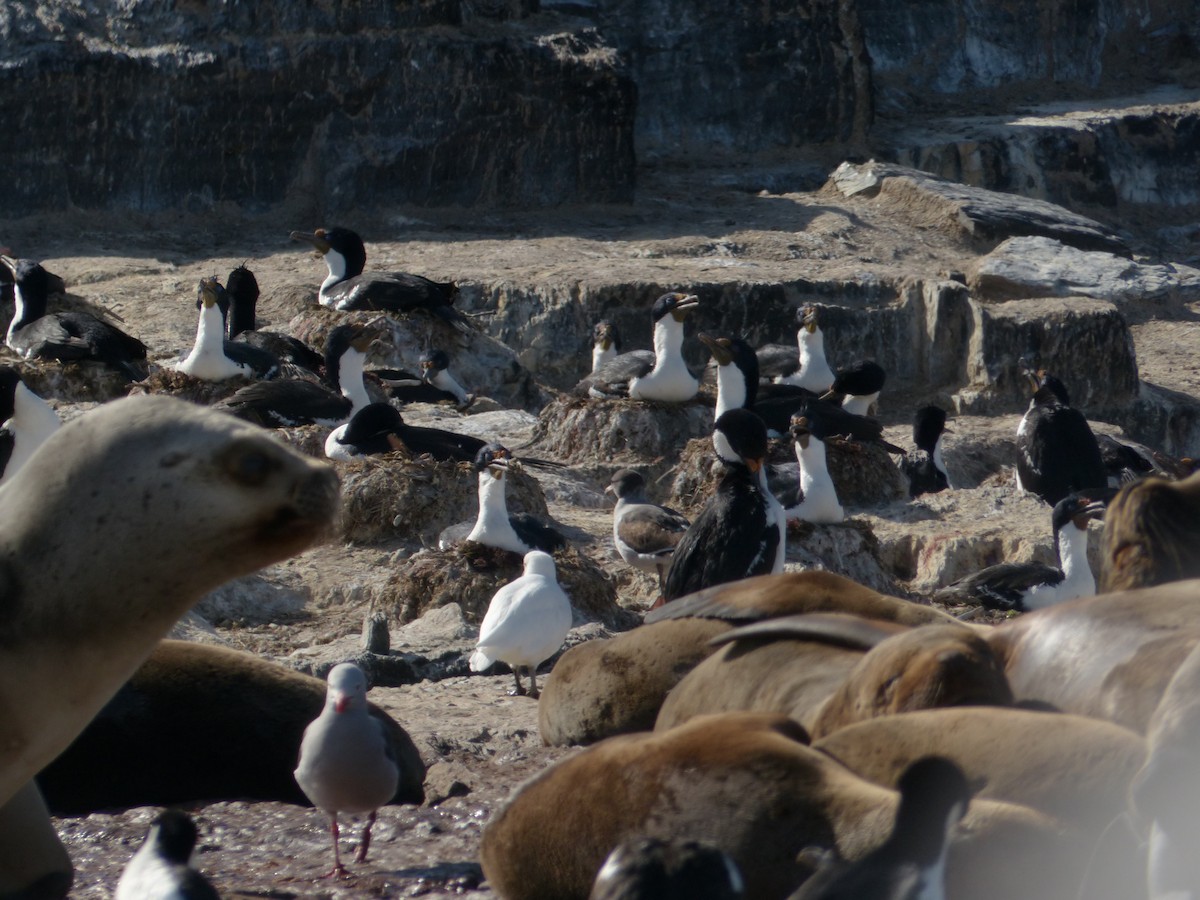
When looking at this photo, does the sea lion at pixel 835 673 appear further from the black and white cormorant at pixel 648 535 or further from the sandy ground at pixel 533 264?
the black and white cormorant at pixel 648 535

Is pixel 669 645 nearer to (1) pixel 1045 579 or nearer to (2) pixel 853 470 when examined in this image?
(1) pixel 1045 579

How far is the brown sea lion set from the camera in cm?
464

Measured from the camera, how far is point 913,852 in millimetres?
2758

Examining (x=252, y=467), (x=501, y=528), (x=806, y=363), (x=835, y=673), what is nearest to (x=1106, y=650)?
(x=835, y=673)

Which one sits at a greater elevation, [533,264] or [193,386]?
[533,264]

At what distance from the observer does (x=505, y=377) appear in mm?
16625

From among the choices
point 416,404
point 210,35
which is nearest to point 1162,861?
point 416,404

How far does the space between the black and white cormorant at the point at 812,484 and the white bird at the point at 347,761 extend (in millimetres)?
7324

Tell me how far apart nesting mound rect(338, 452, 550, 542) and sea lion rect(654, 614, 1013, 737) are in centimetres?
671

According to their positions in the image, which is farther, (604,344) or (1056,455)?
(604,344)

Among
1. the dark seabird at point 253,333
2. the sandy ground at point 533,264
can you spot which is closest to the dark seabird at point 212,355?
the dark seabird at point 253,333

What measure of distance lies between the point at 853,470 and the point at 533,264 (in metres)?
6.08

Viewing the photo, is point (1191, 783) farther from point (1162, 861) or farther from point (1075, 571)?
point (1075, 571)

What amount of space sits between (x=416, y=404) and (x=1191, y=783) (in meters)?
12.9
